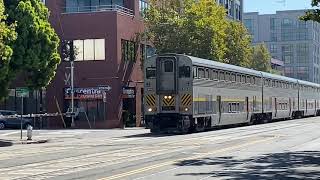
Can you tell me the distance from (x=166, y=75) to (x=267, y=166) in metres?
20.4

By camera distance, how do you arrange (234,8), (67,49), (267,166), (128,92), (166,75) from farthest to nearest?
(234,8) < (128,92) < (67,49) < (166,75) < (267,166)

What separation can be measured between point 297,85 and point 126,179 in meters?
53.7

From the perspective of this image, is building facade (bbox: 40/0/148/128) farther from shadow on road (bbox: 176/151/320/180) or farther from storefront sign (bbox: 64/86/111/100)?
shadow on road (bbox: 176/151/320/180)

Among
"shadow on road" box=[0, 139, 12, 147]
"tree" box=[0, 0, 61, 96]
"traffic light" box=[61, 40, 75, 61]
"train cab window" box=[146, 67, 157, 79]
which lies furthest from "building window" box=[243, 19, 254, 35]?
"shadow on road" box=[0, 139, 12, 147]

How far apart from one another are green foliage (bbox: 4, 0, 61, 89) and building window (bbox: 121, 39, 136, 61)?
798 inches

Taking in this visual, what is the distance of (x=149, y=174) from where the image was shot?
15430 millimetres

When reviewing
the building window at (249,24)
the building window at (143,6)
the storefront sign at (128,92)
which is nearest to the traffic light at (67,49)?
the storefront sign at (128,92)

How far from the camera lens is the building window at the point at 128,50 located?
56.5 meters

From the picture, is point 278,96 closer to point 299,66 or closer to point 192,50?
→ point 192,50

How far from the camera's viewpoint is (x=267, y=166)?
56.0 feet

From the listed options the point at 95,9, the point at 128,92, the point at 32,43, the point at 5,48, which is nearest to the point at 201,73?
the point at 32,43

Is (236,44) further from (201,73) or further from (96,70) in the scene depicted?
(201,73)

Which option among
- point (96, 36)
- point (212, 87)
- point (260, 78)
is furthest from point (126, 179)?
point (96, 36)

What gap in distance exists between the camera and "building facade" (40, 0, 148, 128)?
55.0 meters
